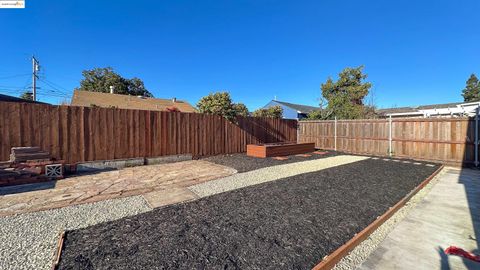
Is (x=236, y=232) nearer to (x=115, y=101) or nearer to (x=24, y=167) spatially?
(x=24, y=167)

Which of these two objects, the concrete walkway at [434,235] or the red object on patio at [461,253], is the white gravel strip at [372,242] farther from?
the red object on patio at [461,253]

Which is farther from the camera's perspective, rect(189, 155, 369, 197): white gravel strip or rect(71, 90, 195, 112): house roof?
rect(71, 90, 195, 112): house roof

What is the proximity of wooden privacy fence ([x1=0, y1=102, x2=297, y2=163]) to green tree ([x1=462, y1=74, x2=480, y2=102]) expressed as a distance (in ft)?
135

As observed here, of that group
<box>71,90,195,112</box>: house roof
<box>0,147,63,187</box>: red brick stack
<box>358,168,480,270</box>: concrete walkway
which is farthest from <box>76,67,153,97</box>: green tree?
<box>358,168,480,270</box>: concrete walkway

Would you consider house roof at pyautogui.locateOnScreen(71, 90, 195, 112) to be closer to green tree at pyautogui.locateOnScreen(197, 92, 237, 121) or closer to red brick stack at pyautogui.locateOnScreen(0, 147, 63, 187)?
green tree at pyautogui.locateOnScreen(197, 92, 237, 121)

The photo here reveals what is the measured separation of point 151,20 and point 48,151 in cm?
765

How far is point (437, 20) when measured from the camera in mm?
9102

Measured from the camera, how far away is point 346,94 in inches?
717

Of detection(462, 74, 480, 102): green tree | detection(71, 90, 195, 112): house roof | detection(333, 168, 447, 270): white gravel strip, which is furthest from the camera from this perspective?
detection(462, 74, 480, 102): green tree

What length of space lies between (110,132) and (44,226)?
4.67 meters

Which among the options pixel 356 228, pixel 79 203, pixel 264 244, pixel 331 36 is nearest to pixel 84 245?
pixel 79 203

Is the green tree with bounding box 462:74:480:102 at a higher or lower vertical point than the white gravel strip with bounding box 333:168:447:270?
higher

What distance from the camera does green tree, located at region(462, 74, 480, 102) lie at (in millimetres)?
30094

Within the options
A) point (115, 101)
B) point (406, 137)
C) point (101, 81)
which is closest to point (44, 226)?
point (406, 137)
